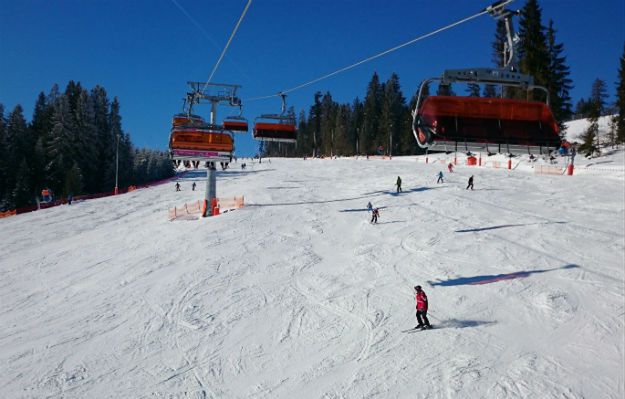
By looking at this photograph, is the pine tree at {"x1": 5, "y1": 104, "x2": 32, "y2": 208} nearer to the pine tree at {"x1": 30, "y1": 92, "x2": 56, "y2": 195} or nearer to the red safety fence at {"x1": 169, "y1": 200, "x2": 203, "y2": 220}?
the pine tree at {"x1": 30, "y1": 92, "x2": 56, "y2": 195}

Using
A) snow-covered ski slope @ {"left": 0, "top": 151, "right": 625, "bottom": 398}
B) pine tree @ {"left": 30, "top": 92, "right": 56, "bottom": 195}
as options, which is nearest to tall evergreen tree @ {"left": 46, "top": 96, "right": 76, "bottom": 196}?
pine tree @ {"left": 30, "top": 92, "right": 56, "bottom": 195}

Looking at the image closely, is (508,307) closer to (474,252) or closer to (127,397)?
(474,252)

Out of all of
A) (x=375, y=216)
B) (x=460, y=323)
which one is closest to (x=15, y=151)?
(x=375, y=216)

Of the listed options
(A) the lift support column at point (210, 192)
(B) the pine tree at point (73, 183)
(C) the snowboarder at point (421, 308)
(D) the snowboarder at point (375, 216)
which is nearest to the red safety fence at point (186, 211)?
(A) the lift support column at point (210, 192)

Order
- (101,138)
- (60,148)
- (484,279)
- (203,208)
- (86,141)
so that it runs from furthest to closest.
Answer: (101,138), (86,141), (60,148), (203,208), (484,279)

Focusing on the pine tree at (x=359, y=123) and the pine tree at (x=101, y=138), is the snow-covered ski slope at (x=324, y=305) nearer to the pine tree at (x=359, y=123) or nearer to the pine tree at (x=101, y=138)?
the pine tree at (x=101, y=138)

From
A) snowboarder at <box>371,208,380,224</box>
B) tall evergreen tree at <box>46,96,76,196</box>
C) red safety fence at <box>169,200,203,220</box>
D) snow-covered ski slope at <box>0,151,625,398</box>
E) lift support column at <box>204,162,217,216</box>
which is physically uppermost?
tall evergreen tree at <box>46,96,76,196</box>

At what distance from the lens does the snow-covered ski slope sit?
8961mm

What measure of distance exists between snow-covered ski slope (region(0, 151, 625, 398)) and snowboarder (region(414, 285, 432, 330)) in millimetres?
272

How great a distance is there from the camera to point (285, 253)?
18156mm

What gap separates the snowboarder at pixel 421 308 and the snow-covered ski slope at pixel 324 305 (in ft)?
0.89

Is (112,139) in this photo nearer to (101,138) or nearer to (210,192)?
(101,138)

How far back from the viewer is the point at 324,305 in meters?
12.6

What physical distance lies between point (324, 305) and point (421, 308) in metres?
3.16
